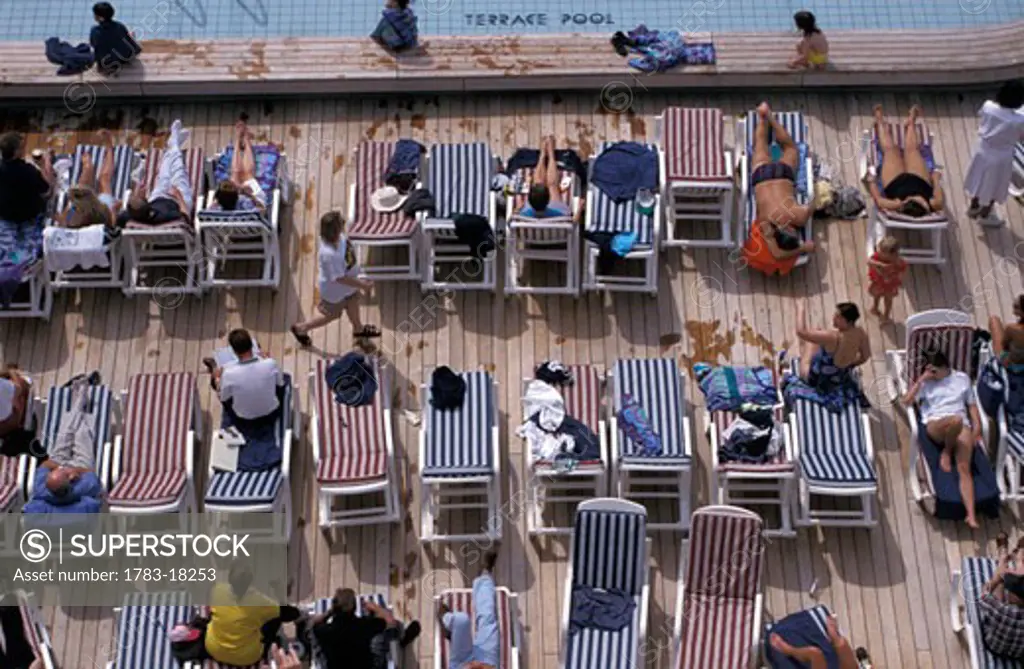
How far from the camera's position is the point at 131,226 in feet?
46.1

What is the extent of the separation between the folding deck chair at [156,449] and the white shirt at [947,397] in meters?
5.77

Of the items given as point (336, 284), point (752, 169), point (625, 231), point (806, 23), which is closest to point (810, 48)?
point (806, 23)

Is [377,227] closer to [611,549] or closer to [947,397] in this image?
[611,549]

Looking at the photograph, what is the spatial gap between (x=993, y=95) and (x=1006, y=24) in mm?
730

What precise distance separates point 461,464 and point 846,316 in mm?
3210

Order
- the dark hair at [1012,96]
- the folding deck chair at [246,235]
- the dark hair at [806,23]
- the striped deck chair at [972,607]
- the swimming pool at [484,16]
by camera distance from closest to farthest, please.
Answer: the striped deck chair at [972,607] → the folding deck chair at [246,235] → the dark hair at [1012,96] → the dark hair at [806,23] → the swimming pool at [484,16]

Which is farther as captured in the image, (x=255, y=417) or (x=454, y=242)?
(x=454, y=242)

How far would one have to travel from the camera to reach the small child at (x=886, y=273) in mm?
13617

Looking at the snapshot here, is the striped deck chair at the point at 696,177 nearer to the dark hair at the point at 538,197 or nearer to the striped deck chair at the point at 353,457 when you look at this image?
the dark hair at the point at 538,197

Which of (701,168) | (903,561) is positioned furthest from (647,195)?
(903,561)

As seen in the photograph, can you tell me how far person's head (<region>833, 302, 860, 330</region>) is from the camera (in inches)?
508

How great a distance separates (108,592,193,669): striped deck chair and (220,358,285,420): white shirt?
159 centimetres

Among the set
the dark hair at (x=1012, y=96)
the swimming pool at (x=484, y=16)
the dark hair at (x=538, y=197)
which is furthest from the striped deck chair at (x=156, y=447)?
the dark hair at (x=1012, y=96)

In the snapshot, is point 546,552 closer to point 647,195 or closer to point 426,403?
point 426,403
